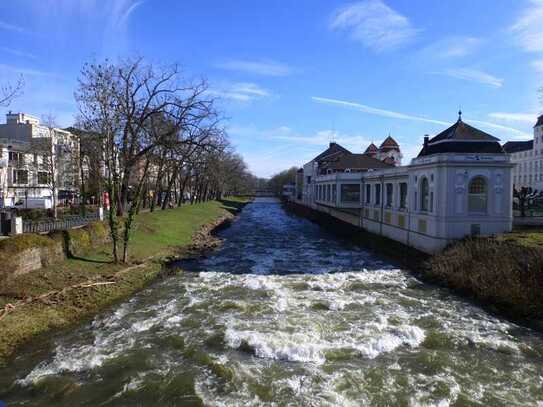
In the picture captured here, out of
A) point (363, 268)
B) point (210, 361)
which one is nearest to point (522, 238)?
point (363, 268)

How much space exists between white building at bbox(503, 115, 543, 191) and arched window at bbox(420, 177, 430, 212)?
Result: 2765 inches

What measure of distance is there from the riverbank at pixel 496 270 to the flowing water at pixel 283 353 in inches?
38.2

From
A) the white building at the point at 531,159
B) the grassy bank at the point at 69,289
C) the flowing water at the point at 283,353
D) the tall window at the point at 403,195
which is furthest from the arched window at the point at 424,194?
the white building at the point at 531,159

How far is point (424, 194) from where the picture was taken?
28891 mm

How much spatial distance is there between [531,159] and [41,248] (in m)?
105

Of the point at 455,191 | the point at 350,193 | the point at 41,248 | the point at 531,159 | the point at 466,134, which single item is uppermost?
the point at 531,159

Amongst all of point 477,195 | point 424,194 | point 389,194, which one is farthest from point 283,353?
point 389,194

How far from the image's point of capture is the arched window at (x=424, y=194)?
28094 mm

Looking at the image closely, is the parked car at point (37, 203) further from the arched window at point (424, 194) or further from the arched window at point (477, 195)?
the arched window at point (477, 195)

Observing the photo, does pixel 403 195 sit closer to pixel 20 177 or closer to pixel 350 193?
pixel 350 193

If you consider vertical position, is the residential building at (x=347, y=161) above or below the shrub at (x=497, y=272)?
above

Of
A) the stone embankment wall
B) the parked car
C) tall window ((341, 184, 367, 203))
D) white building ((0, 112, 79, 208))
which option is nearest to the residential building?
tall window ((341, 184, 367, 203))

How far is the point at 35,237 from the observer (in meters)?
17.2

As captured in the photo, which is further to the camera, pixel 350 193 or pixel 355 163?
pixel 355 163
